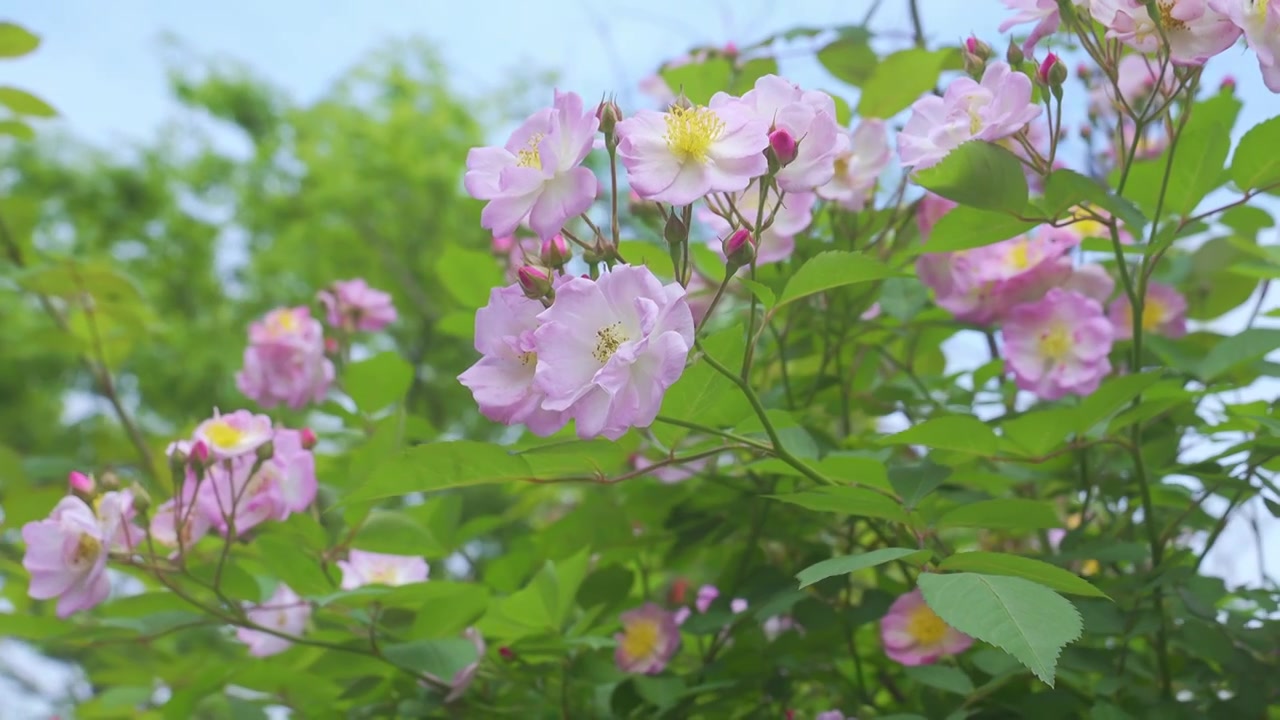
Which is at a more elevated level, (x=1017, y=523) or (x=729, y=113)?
(x=729, y=113)

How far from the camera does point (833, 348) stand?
101 centimetres

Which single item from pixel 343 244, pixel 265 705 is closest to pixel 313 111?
pixel 343 244

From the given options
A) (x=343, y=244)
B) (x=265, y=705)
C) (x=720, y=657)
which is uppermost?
(x=343, y=244)

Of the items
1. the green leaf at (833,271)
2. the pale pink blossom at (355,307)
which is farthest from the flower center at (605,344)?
the pale pink blossom at (355,307)

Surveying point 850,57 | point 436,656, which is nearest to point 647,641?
point 436,656

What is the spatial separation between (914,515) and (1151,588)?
0.80ft

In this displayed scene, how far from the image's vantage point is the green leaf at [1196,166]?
725 mm

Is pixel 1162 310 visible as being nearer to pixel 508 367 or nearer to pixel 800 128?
pixel 800 128

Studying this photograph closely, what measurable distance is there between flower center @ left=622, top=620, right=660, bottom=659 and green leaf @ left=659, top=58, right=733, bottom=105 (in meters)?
0.47

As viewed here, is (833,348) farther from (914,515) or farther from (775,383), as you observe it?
(914,515)

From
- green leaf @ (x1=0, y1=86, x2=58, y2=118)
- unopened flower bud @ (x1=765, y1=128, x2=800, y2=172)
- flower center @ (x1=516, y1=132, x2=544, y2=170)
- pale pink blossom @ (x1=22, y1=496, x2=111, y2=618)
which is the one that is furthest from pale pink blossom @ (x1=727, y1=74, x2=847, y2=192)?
green leaf @ (x1=0, y1=86, x2=58, y2=118)

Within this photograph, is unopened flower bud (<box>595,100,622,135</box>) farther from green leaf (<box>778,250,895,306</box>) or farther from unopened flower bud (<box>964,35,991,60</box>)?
unopened flower bud (<box>964,35,991,60</box>)

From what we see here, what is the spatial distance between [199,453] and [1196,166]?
772 millimetres

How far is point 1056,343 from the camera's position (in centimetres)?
89
